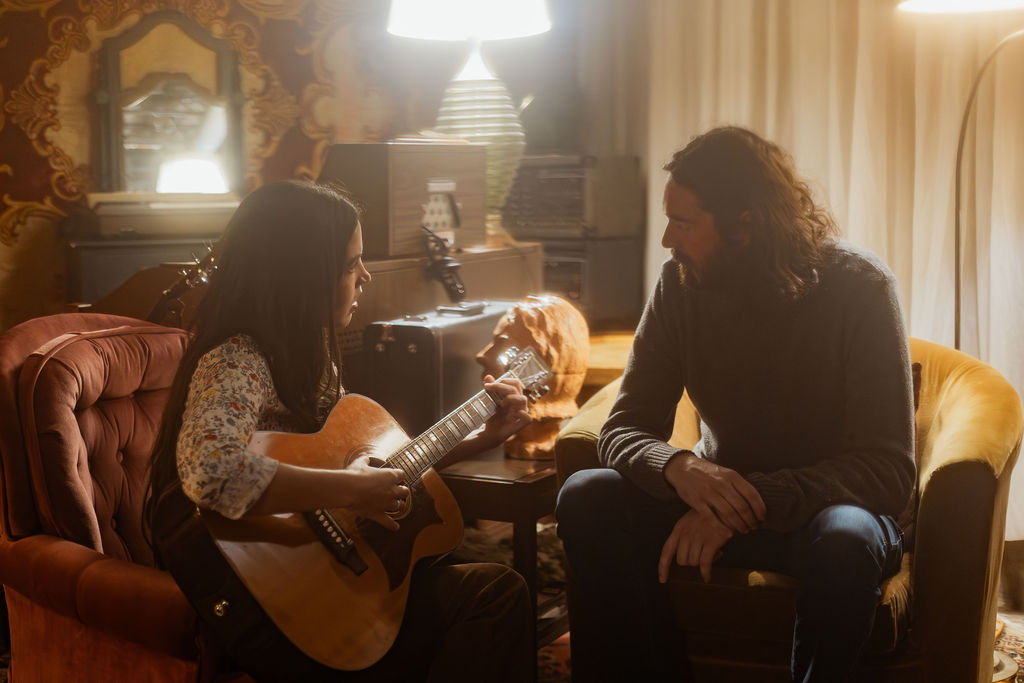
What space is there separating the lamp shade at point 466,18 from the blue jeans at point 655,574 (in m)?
1.57

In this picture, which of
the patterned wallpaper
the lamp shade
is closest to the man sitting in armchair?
the lamp shade

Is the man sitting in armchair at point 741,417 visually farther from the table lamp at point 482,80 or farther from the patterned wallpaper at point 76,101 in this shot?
the patterned wallpaper at point 76,101

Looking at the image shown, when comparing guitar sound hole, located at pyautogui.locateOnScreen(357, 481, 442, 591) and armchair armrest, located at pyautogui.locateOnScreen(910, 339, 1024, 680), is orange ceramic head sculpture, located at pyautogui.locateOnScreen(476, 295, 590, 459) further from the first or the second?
armchair armrest, located at pyautogui.locateOnScreen(910, 339, 1024, 680)

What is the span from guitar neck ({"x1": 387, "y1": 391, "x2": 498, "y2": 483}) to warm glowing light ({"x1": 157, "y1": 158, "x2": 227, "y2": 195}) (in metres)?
1.42

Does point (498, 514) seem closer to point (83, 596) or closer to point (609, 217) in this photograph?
point (83, 596)

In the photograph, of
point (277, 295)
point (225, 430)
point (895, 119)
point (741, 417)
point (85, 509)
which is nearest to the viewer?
point (225, 430)

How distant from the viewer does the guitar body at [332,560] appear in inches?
55.2

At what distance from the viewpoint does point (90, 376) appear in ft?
5.46

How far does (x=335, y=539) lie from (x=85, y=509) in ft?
1.39

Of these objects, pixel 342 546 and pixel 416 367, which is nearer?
pixel 342 546

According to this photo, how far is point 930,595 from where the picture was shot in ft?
5.36

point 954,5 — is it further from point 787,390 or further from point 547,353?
point 547,353

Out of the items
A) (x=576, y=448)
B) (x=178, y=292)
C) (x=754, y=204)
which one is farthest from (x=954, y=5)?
(x=178, y=292)

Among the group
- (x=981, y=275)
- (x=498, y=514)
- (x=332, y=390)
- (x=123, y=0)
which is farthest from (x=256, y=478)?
(x=981, y=275)
